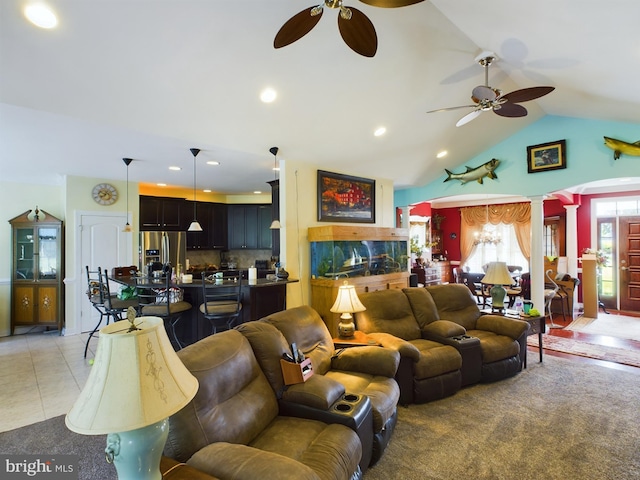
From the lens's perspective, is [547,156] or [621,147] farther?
[547,156]

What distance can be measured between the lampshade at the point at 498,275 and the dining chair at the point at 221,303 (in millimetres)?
3085

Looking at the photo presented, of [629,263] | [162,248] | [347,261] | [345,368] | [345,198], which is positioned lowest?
[345,368]

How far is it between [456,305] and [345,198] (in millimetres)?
2501

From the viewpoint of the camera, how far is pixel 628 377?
11.9 feet

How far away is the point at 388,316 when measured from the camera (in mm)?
3627

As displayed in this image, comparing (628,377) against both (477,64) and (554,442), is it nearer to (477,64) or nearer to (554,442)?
(554,442)

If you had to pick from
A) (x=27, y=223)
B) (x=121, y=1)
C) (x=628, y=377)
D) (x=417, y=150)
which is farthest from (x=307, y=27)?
(x=27, y=223)

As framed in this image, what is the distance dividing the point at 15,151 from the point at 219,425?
4.53 m

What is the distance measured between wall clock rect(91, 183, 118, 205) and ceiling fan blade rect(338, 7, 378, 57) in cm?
519

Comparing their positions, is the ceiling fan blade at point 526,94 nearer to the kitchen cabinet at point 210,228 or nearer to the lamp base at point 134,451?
the lamp base at point 134,451

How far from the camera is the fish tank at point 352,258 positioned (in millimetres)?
4719

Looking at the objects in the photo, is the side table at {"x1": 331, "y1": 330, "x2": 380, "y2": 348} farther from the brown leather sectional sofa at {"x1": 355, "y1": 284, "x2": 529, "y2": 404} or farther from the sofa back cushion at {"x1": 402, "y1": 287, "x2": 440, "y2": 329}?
the sofa back cushion at {"x1": 402, "y1": 287, "x2": 440, "y2": 329}

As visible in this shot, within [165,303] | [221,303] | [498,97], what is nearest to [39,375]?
[165,303]

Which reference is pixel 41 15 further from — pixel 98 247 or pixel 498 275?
pixel 498 275
